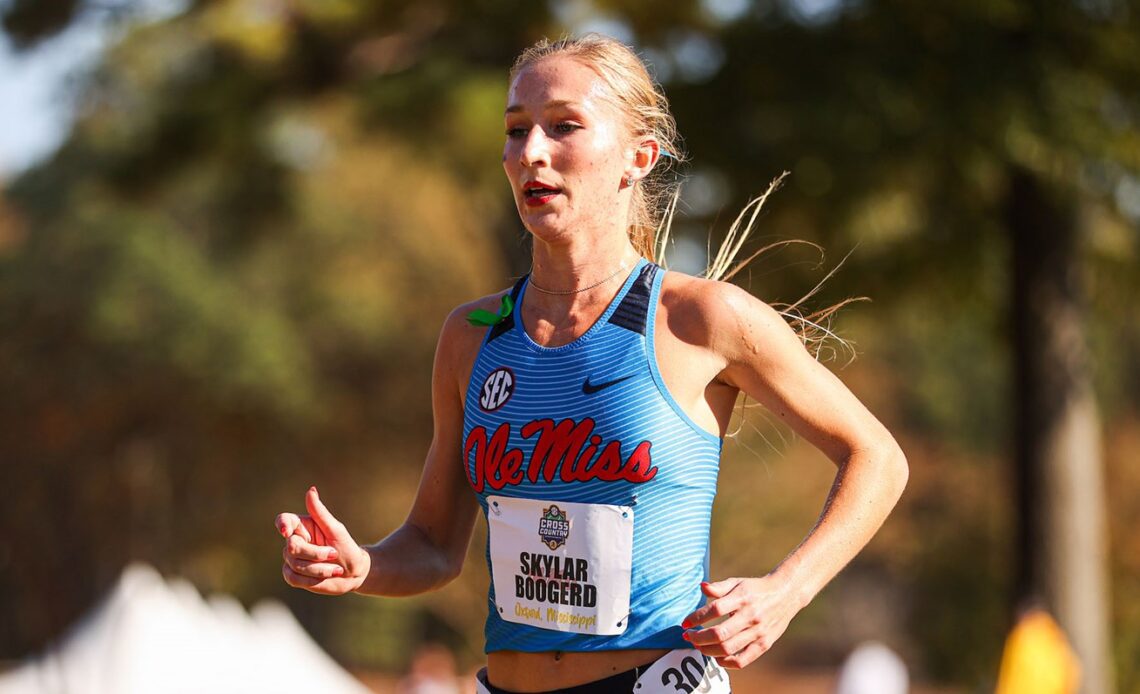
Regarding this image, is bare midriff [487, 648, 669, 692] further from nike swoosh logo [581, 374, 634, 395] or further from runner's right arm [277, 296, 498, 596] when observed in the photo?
nike swoosh logo [581, 374, 634, 395]

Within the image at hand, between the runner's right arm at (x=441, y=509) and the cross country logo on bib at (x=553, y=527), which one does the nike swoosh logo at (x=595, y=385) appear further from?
the runner's right arm at (x=441, y=509)

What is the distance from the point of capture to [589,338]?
262 centimetres

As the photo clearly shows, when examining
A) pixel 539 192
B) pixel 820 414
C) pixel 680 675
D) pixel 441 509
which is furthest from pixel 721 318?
pixel 441 509

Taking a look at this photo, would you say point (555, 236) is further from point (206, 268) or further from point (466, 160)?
point (206, 268)

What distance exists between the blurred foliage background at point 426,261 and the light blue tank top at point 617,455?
0.94m

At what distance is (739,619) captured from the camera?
2254 millimetres

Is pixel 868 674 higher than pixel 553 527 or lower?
lower

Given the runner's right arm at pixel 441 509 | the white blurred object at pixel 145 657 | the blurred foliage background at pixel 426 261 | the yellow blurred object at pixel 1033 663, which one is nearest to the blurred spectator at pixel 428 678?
the white blurred object at pixel 145 657

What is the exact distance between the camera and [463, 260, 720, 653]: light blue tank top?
251 cm

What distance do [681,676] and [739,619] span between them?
285 mm

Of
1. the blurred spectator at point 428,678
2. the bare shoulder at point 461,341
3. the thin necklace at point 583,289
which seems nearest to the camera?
→ the thin necklace at point 583,289

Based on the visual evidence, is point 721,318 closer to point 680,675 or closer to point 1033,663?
point 680,675

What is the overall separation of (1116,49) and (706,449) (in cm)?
869

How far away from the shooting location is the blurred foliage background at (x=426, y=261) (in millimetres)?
10352
